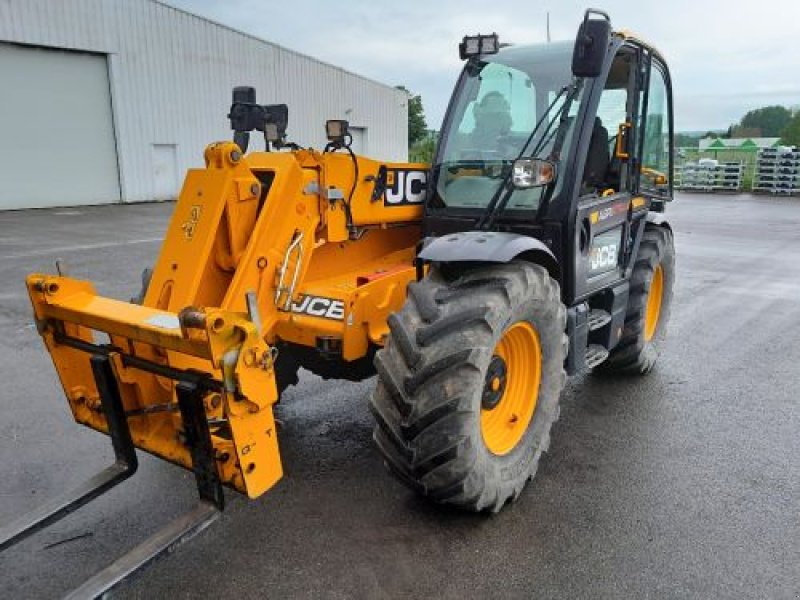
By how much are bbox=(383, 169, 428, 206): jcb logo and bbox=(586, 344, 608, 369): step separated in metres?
1.47

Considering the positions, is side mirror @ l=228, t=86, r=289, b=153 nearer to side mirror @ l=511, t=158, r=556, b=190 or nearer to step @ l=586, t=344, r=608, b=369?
side mirror @ l=511, t=158, r=556, b=190

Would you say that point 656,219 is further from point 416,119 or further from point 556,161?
point 416,119

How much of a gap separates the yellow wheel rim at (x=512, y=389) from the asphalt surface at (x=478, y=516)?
0.36 m

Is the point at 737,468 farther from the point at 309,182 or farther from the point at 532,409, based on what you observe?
the point at 309,182

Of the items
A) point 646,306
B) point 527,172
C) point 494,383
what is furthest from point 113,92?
point 494,383

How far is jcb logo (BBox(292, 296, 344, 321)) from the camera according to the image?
10.9 ft

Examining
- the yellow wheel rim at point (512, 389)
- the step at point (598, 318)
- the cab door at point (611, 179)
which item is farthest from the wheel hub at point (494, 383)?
the step at point (598, 318)

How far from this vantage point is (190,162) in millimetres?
22375

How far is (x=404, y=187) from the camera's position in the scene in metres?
4.02

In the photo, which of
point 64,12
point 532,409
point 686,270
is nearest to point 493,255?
point 532,409

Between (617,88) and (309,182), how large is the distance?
2.13 m

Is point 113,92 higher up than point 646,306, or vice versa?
point 113,92

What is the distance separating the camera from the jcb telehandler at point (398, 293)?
2719 millimetres

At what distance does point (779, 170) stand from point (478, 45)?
1014 inches
